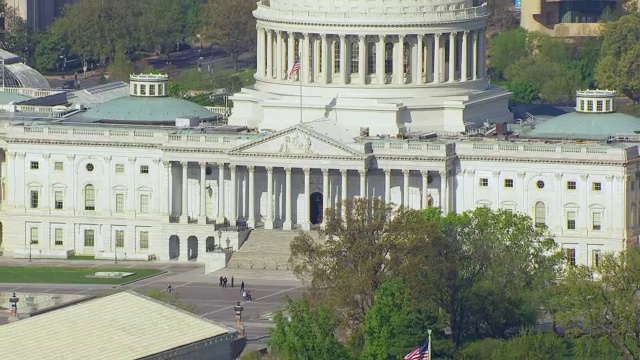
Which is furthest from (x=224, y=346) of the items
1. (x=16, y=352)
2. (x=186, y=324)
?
(x=16, y=352)

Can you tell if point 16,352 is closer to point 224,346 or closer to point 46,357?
point 46,357

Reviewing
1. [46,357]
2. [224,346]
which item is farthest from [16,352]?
[224,346]

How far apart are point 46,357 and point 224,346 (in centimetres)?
1370

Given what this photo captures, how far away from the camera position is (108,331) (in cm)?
18662

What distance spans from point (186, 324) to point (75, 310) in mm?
5612

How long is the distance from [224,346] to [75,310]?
783 cm

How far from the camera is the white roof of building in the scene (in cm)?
18325

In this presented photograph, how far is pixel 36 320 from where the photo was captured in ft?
618

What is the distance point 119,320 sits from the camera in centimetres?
18862

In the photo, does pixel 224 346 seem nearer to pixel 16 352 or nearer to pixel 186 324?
pixel 186 324

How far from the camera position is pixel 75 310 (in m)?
190

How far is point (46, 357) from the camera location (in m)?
181

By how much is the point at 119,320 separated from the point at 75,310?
2830 mm

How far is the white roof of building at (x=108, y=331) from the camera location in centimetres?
18325
